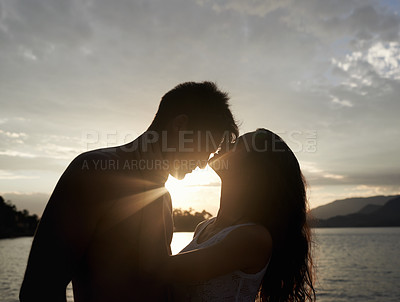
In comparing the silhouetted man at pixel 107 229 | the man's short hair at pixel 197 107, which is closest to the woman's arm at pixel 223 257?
the silhouetted man at pixel 107 229

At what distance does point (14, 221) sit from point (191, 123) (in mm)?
180691

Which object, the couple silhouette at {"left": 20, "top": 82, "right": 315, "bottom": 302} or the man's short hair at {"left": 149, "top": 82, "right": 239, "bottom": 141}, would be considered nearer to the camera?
the couple silhouette at {"left": 20, "top": 82, "right": 315, "bottom": 302}

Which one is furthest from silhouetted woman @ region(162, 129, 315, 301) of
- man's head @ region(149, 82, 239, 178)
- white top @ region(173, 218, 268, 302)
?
man's head @ region(149, 82, 239, 178)

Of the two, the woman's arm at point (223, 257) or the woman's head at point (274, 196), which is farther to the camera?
the woman's head at point (274, 196)

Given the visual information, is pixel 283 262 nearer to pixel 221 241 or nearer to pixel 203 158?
pixel 221 241

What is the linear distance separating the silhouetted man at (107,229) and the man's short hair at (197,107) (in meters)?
0.23

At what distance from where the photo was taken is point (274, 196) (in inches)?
119

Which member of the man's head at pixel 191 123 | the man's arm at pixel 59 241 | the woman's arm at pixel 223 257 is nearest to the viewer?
the man's arm at pixel 59 241

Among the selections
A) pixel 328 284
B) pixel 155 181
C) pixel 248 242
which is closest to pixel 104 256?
pixel 155 181

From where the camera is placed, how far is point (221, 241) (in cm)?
273

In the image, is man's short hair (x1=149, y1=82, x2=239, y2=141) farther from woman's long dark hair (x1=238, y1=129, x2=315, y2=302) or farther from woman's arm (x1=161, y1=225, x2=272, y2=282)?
woman's arm (x1=161, y1=225, x2=272, y2=282)

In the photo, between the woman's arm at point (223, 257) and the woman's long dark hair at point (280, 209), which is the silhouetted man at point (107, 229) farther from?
the woman's long dark hair at point (280, 209)

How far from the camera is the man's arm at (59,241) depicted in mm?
1990

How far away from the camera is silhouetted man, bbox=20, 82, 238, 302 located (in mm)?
2020
